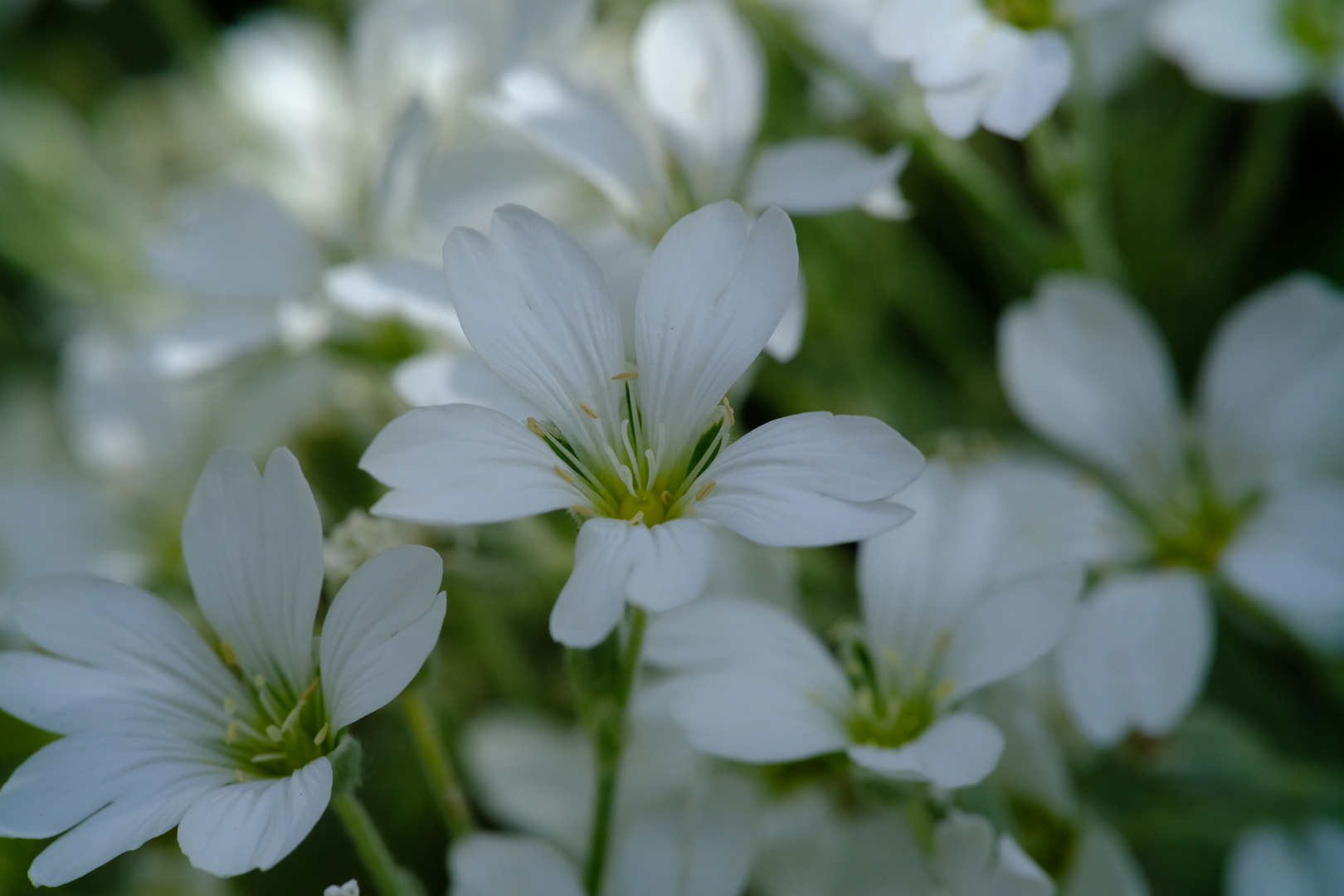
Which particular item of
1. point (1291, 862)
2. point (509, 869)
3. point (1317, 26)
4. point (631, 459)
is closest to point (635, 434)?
point (631, 459)

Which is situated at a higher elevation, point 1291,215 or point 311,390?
point 311,390

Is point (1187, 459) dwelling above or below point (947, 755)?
below

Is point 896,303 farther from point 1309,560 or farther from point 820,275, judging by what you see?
point 1309,560

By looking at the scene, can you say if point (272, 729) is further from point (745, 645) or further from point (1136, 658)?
point (1136, 658)

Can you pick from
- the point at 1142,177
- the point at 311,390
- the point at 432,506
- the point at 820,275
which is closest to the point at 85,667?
the point at 432,506

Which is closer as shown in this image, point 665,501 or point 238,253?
point 665,501

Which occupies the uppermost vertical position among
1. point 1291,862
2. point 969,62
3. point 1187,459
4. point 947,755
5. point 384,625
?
point 969,62
